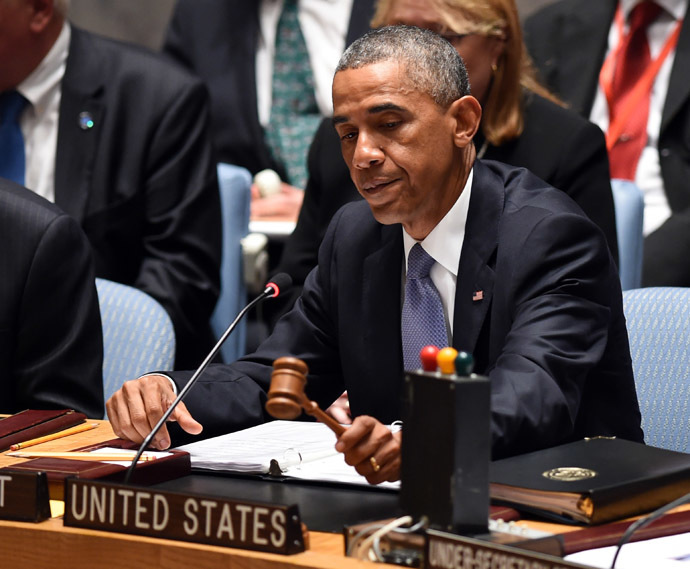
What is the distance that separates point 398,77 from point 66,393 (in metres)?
0.91

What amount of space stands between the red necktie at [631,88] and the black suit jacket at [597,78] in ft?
0.25

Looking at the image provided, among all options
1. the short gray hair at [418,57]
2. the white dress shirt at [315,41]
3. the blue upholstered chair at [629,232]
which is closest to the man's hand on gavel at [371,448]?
the short gray hair at [418,57]

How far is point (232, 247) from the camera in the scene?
3715mm

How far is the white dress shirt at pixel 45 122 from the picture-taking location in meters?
3.57

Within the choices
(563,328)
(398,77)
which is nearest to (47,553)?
(563,328)

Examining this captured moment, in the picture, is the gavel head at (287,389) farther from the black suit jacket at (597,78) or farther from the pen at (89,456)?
the black suit jacket at (597,78)

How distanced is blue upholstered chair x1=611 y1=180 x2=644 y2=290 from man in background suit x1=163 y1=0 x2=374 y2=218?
4.98 ft

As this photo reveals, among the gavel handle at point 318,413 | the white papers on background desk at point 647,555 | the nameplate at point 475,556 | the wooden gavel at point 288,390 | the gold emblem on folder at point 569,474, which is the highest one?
the wooden gavel at point 288,390

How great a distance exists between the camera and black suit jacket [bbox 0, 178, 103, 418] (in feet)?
8.08

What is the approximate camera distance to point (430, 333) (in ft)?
7.23

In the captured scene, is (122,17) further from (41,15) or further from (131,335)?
(131,335)

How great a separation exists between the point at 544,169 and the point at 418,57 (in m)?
1.13

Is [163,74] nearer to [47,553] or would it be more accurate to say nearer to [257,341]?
[257,341]

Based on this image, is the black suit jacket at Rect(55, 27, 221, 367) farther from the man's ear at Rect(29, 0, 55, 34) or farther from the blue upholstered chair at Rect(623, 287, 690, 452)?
the blue upholstered chair at Rect(623, 287, 690, 452)
